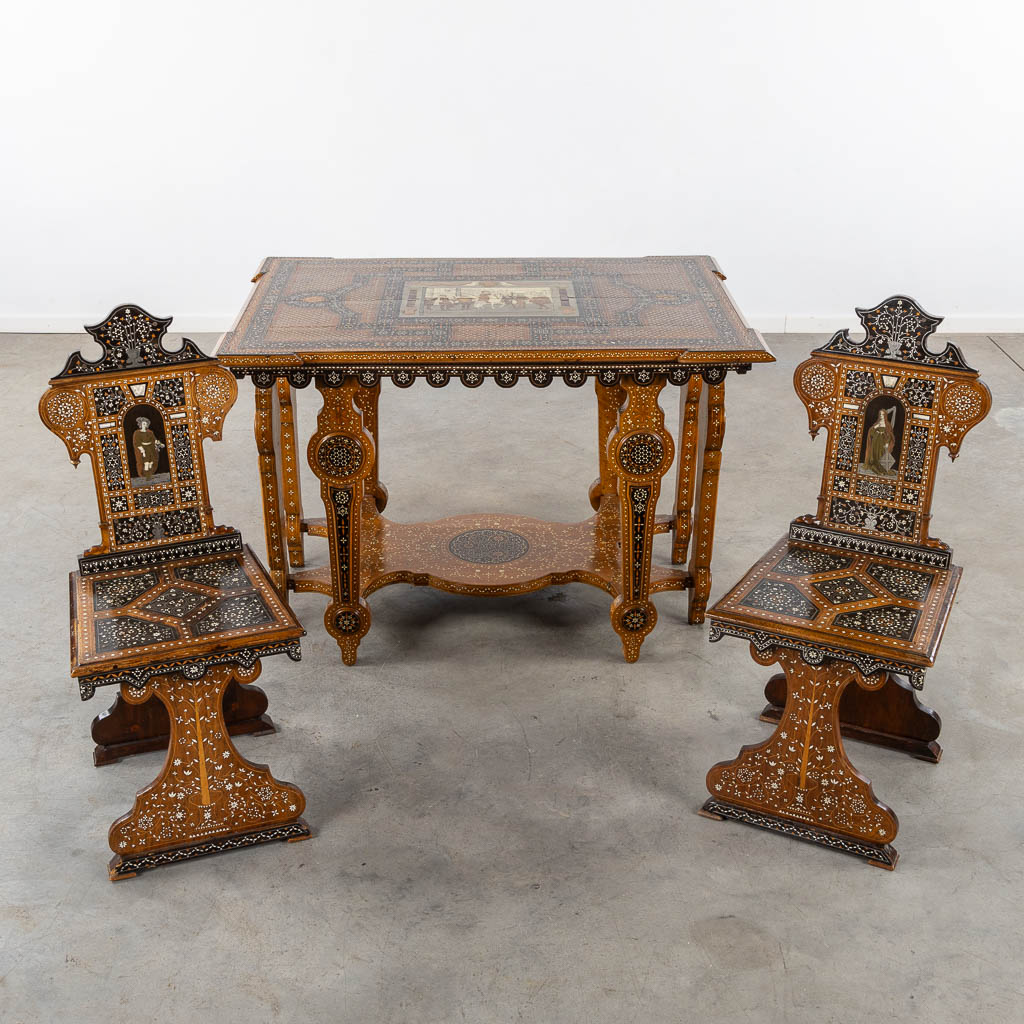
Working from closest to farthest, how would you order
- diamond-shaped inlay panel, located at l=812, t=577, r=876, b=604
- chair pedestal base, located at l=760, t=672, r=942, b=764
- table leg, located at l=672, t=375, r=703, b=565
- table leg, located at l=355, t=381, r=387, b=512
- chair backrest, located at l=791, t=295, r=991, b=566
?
1. diamond-shaped inlay panel, located at l=812, t=577, r=876, b=604
2. chair backrest, located at l=791, t=295, r=991, b=566
3. chair pedestal base, located at l=760, t=672, r=942, b=764
4. table leg, located at l=672, t=375, r=703, b=565
5. table leg, located at l=355, t=381, r=387, b=512

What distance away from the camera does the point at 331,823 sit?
385cm

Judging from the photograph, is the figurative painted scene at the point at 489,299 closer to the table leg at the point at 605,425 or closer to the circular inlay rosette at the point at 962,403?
the table leg at the point at 605,425

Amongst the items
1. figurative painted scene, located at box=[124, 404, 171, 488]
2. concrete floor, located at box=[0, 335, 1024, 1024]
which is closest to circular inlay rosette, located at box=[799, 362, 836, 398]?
concrete floor, located at box=[0, 335, 1024, 1024]

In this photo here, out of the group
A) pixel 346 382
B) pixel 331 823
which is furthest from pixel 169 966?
pixel 346 382

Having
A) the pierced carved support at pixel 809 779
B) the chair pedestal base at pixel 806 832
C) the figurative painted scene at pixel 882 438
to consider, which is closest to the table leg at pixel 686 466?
the figurative painted scene at pixel 882 438

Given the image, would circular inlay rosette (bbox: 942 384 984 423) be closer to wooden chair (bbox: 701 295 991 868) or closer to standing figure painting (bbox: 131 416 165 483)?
wooden chair (bbox: 701 295 991 868)

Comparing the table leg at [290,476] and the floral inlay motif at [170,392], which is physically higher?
the floral inlay motif at [170,392]

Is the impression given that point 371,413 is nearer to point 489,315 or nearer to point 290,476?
point 290,476

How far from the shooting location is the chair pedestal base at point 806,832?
12.0 ft

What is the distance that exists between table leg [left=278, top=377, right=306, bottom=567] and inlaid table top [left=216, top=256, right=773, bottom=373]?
1.14 feet

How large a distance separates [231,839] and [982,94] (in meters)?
6.28

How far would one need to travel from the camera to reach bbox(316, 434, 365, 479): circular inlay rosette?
428 cm

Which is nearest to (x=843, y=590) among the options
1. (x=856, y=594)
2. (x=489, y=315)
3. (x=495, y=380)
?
(x=856, y=594)

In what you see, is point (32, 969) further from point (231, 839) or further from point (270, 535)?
point (270, 535)
